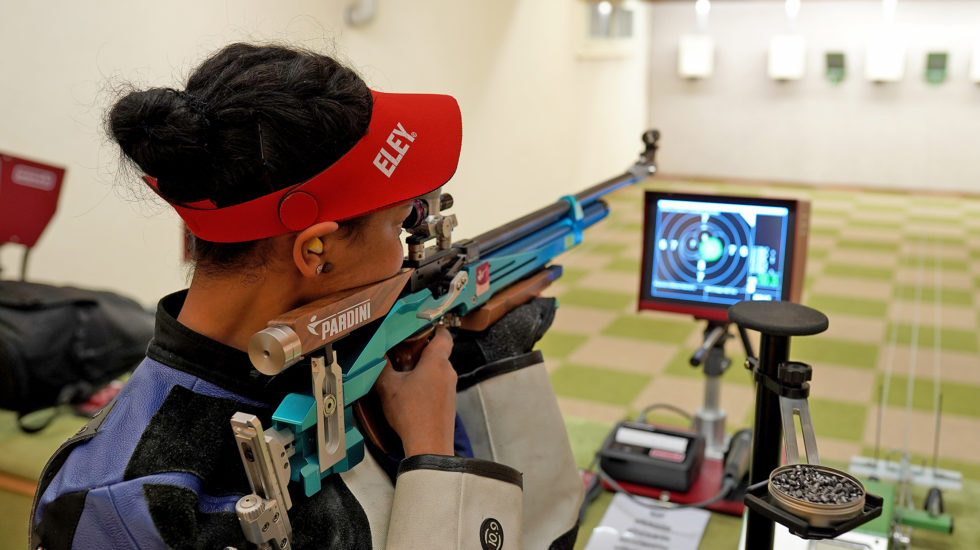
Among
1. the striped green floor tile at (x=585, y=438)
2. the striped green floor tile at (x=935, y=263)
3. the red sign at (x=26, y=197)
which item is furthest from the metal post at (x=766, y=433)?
the striped green floor tile at (x=935, y=263)

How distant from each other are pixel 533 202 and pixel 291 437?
466cm

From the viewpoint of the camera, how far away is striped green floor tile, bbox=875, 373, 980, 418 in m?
3.12

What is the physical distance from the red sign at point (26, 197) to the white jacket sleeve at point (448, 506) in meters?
1.98

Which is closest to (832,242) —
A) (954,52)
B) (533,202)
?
(533,202)

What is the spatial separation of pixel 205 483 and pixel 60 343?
188 cm

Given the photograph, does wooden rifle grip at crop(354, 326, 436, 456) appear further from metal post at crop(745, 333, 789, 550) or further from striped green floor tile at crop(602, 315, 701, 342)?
striped green floor tile at crop(602, 315, 701, 342)

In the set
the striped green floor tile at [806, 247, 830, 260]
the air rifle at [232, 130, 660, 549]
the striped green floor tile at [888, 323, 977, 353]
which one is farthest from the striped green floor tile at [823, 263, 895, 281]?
the air rifle at [232, 130, 660, 549]

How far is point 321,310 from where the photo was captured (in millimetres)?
887

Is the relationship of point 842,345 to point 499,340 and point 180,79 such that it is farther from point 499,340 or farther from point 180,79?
point 180,79

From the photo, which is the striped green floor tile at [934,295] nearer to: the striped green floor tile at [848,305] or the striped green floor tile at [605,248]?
the striped green floor tile at [848,305]

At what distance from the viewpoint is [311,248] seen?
2.93 feet

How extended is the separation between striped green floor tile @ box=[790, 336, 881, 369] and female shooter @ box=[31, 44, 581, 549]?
9.47ft

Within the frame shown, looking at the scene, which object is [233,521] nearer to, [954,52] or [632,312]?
[632,312]

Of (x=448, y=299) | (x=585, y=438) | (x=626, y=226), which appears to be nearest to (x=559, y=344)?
(x=585, y=438)
